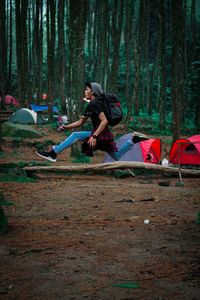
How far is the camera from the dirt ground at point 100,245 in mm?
2969

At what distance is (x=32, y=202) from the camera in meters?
6.07

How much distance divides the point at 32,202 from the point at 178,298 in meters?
3.60

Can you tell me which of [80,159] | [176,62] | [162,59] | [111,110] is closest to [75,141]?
[111,110]

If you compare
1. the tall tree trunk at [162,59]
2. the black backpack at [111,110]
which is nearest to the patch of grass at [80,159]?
the black backpack at [111,110]

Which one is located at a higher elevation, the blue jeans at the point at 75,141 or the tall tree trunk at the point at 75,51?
the tall tree trunk at the point at 75,51

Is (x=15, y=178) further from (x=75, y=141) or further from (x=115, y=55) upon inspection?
(x=115, y=55)

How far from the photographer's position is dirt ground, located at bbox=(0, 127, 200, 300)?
9.74 feet

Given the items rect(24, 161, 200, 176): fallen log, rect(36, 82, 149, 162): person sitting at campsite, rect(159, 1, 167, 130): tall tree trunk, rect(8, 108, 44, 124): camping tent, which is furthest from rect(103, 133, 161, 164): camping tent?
rect(8, 108, 44, 124): camping tent

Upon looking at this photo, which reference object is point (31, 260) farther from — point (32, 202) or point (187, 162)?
point (187, 162)

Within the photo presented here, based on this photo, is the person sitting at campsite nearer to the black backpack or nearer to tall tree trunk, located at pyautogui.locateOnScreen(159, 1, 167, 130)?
the black backpack

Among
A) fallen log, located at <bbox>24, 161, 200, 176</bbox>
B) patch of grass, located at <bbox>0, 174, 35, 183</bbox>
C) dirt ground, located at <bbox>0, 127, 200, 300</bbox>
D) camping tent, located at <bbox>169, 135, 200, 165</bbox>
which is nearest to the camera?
dirt ground, located at <bbox>0, 127, 200, 300</bbox>

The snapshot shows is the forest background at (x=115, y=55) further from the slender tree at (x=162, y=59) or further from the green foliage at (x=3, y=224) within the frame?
the green foliage at (x=3, y=224)

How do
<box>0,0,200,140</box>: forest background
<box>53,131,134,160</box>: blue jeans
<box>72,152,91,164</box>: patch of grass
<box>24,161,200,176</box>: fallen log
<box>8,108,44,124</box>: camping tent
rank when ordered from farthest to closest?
<box>8,108,44,124</box>: camping tent
<box>0,0,200,140</box>: forest background
<box>72,152,91,164</box>: patch of grass
<box>24,161,200,176</box>: fallen log
<box>53,131,134,160</box>: blue jeans

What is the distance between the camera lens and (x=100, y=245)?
155 inches
